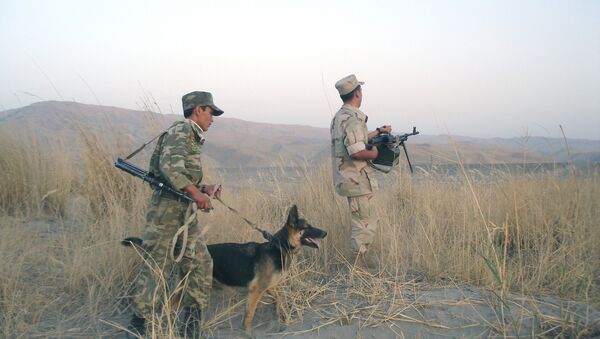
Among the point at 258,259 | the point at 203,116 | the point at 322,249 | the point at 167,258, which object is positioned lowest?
the point at 322,249

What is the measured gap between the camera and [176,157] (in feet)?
11.2

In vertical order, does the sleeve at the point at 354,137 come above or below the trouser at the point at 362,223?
above

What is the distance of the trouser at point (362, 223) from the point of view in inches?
195

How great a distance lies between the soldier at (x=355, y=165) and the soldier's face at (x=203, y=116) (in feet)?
5.71

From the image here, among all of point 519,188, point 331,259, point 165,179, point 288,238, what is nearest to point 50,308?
point 165,179

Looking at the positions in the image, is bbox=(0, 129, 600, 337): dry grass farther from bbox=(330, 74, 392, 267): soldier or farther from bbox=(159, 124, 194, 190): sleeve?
bbox=(159, 124, 194, 190): sleeve

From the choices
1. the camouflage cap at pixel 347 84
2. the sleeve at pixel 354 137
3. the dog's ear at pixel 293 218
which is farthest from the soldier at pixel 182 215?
the camouflage cap at pixel 347 84

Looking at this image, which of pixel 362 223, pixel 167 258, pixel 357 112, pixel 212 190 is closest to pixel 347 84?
pixel 357 112

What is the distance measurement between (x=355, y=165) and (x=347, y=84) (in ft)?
3.10

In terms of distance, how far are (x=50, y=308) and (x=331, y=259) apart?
3011mm

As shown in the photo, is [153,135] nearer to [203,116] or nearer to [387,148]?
[203,116]

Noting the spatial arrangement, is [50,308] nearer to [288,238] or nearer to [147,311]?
[147,311]

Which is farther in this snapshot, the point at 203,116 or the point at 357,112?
the point at 357,112

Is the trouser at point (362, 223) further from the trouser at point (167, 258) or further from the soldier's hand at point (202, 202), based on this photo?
the soldier's hand at point (202, 202)
